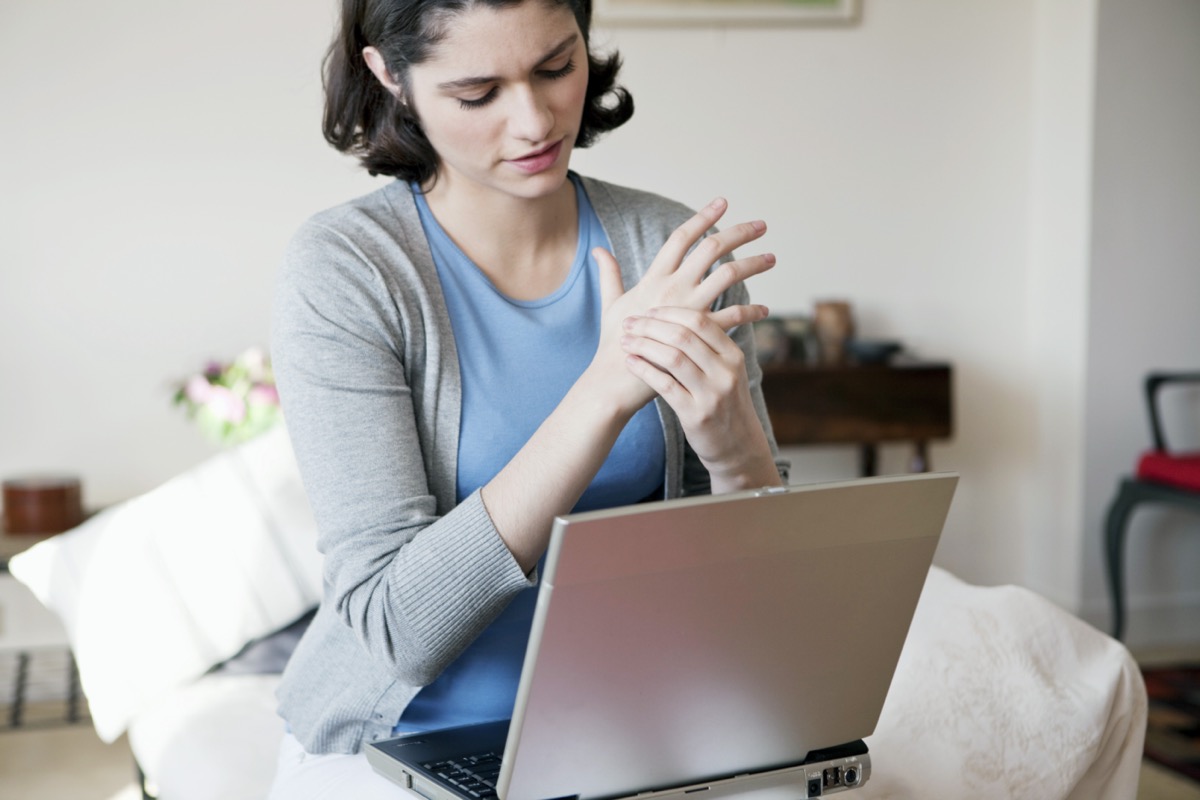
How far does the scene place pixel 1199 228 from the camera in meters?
3.65

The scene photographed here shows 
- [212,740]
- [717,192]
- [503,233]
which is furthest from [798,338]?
[503,233]

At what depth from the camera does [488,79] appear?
115cm

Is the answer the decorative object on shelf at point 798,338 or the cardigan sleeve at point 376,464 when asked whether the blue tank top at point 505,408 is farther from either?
the decorative object on shelf at point 798,338

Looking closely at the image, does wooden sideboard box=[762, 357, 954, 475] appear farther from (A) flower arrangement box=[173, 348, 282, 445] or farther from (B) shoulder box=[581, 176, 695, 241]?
(B) shoulder box=[581, 176, 695, 241]

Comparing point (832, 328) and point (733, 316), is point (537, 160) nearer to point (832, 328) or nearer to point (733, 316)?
point (733, 316)

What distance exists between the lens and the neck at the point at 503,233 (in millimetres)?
1295

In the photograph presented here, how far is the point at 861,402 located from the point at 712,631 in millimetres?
2548

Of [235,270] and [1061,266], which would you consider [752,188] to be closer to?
[1061,266]

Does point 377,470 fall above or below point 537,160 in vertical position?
below

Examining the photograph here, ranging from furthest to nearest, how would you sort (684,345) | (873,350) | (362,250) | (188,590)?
(873,350), (188,590), (362,250), (684,345)

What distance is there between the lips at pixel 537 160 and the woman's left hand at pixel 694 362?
0.86 feet

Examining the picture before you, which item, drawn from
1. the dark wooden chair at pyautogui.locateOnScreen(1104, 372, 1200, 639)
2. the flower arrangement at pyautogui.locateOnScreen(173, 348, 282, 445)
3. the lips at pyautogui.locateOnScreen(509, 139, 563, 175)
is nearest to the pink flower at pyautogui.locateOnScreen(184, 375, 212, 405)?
the flower arrangement at pyautogui.locateOnScreen(173, 348, 282, 445)

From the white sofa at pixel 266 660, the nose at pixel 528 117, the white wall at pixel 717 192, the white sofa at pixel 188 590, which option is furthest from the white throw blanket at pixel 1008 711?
the white wall at pixel 717 192

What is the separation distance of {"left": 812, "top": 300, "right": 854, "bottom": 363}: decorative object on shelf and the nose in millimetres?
2366
